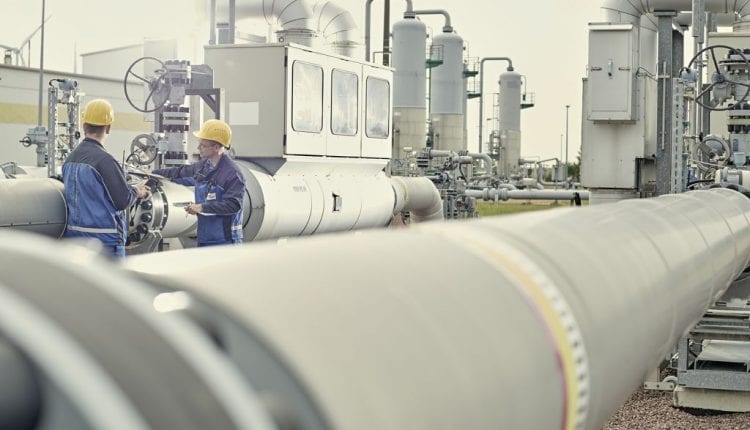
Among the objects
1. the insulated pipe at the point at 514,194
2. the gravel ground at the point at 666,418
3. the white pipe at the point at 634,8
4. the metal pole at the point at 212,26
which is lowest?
the gravel ground at the point at 666,418

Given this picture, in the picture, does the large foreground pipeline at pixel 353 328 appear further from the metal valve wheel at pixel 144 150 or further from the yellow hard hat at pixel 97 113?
the metal valve wheel at pixel 144 150

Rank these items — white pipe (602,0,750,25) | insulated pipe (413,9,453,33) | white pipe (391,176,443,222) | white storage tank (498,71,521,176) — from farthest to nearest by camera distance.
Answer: white storage tank (498,71,521,176)
insulated pipe (413,9,453,33)
white pipe (602,0,750,25)
white pipe (391,176,443,222)

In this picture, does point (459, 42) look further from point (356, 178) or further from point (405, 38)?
point (356, 178)

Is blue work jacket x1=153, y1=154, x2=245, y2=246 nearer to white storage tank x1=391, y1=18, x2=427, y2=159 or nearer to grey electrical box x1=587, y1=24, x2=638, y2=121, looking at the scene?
grey electrical box x1=587, y1=24, x2=638, y2=121

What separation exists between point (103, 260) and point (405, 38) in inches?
1388

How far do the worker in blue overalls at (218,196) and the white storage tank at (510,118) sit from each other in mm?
43032

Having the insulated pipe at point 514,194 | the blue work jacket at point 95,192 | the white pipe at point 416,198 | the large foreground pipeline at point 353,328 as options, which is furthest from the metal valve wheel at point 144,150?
the insulated pipe at point 514,194

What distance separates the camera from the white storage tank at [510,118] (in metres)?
51.3

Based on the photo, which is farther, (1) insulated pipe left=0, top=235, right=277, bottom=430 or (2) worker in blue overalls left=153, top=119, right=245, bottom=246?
(2) worker in blue overalls left=153, top=119, right=245, bottom=246

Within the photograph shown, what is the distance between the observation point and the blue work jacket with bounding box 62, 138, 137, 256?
306 inches

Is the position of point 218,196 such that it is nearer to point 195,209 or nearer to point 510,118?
point 195,209

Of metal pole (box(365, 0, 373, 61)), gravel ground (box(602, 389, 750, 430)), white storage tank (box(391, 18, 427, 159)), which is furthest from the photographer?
white storage tank (box(391, 18, 427, 159))

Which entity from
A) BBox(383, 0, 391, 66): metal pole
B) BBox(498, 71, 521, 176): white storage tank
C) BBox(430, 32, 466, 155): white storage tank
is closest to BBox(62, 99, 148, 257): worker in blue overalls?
BBox(383, 0, 391, 66): metal pole

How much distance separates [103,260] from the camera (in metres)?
1.56
